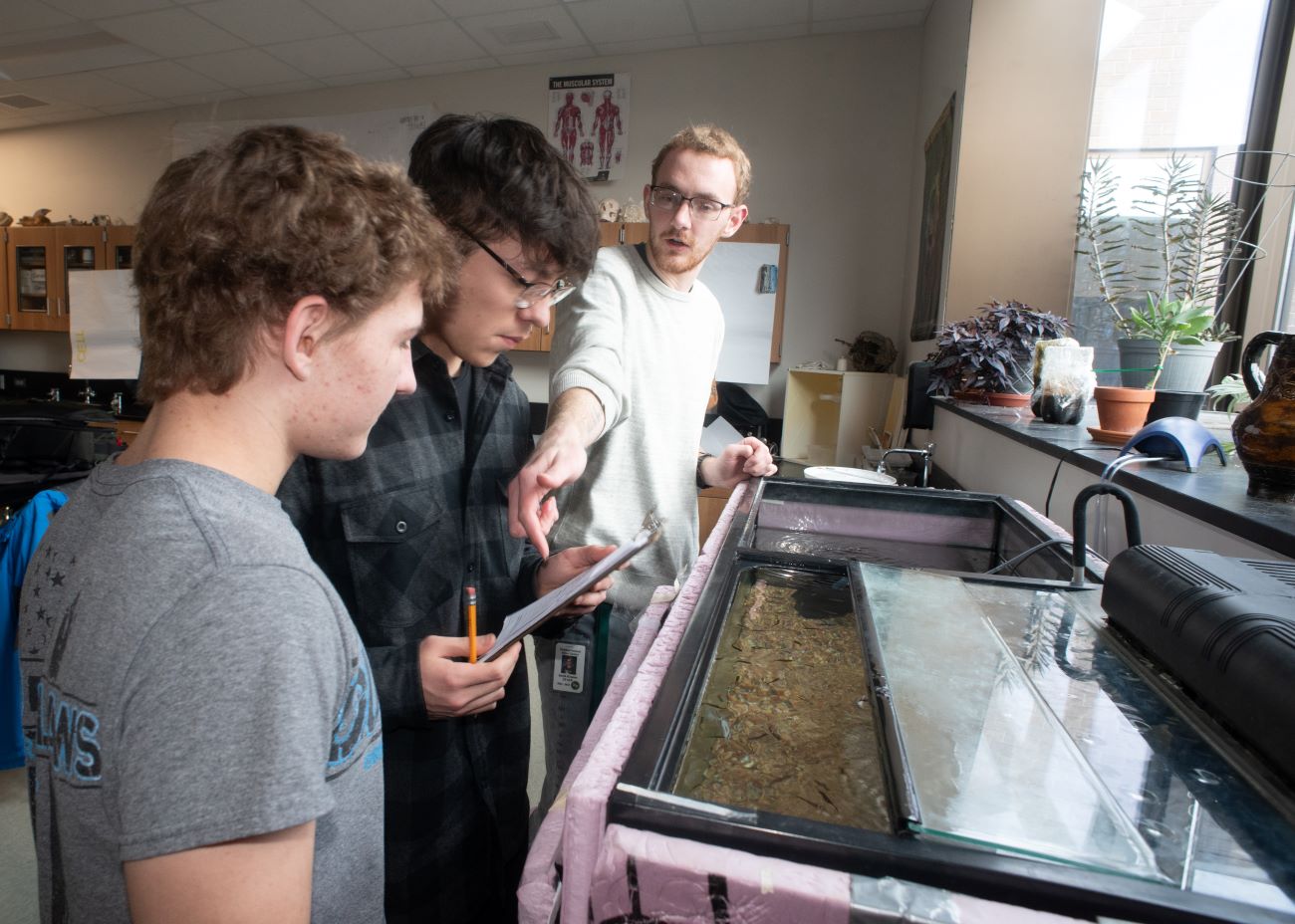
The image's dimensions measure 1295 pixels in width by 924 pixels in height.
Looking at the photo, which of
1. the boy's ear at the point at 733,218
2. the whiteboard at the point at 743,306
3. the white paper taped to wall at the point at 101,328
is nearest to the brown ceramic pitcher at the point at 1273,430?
the boy's ear at the point at 733,218

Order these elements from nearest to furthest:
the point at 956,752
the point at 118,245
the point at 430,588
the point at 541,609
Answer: the point at 956,752
the point at 541,609
the point at 430,588
the point at 118,245

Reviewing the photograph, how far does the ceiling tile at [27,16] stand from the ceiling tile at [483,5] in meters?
2.17

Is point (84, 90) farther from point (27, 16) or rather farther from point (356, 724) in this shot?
point (356, 724)

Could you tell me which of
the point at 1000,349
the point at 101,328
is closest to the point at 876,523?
the point at 1000,349

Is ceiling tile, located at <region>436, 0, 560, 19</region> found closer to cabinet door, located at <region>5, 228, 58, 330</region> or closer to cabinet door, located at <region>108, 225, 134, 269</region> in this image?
cabinet door, located at <region>108, 225, 134, 269</region>

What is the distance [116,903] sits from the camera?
1.72ft

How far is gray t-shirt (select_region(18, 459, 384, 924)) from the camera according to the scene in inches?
17.6

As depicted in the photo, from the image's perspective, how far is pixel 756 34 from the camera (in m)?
3.95

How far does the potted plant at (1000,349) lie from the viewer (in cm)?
206

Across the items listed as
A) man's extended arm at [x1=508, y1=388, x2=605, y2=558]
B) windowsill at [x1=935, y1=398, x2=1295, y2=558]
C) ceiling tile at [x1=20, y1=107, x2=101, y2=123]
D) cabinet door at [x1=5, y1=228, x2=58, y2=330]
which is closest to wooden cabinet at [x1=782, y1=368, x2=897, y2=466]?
windowsill at [x1=935, y1=398, x2=1295, y2=558]

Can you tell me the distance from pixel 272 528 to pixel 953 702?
0.59 metres

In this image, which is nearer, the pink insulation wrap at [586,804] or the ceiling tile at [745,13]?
the pink insulation wrap at [586,804]

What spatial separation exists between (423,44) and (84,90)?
9.36 ft

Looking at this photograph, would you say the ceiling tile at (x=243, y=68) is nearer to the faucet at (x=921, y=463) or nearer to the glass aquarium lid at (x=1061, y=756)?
the faucet at (x=921, y=463)
